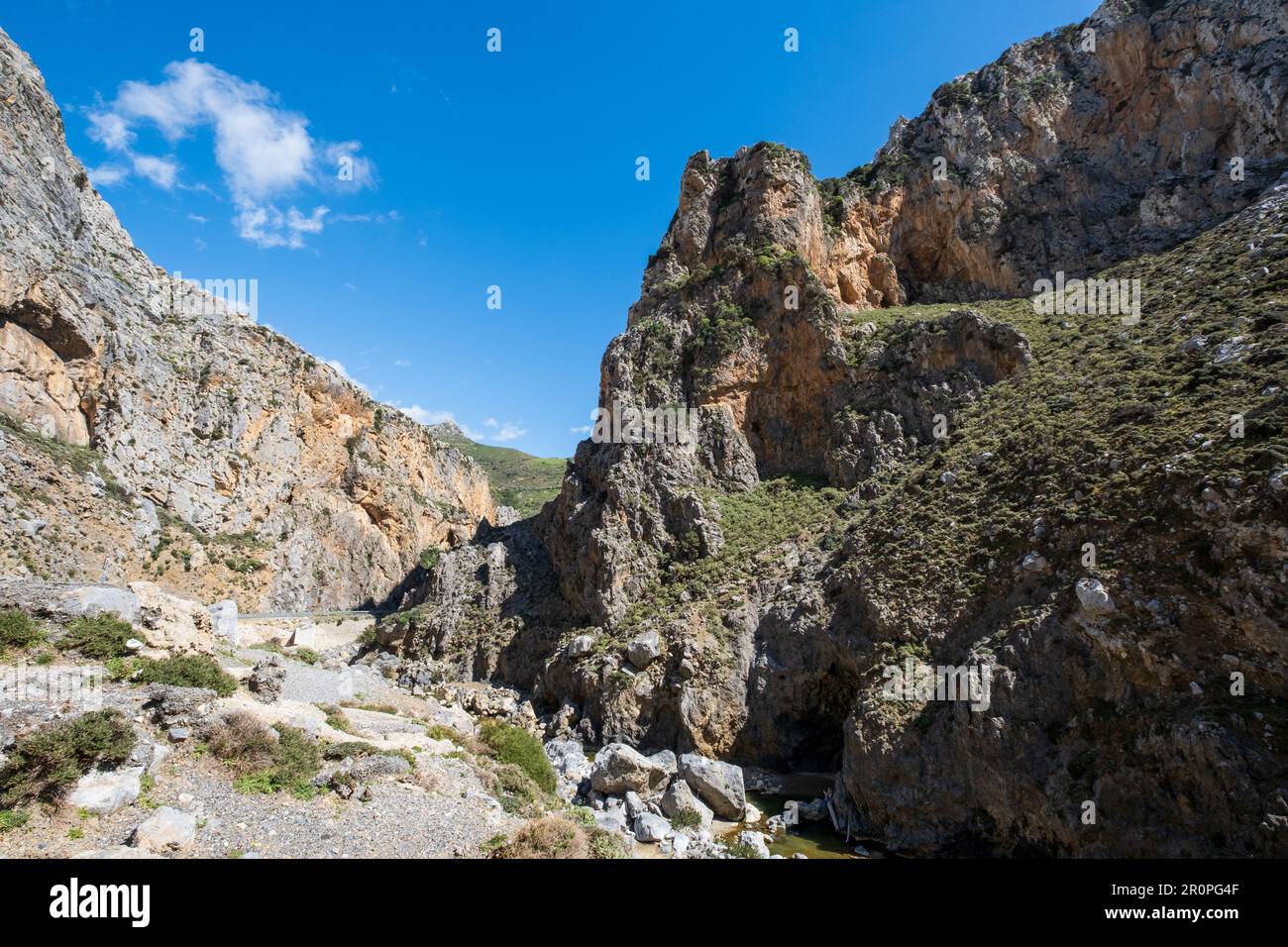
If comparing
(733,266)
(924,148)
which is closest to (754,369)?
(733,266)

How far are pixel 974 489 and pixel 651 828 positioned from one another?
17.0m

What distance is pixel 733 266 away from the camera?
3966 cm

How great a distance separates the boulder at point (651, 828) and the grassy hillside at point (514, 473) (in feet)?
262

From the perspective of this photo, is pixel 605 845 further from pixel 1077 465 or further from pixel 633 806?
pixel 1077 465

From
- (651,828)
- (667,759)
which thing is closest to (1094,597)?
(651,828)

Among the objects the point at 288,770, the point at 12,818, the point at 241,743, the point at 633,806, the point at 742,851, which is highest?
the point at 12,818

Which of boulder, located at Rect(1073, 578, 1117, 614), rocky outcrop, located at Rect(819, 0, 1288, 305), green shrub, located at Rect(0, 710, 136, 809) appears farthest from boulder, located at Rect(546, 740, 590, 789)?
rocky outcrop, located at Rect(819, 0, 1288, 305)

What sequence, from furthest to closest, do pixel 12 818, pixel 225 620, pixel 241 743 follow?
pixel 225 620 < pixel 241 743 < pixel 12 818

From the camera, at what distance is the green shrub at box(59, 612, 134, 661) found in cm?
1395

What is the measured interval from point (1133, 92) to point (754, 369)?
108ft

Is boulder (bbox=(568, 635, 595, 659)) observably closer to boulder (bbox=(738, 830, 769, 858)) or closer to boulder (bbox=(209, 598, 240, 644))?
boulder (bbox=(738, 830, 769, 858))

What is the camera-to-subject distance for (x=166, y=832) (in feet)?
31.2

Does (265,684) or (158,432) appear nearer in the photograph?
(265,684)
